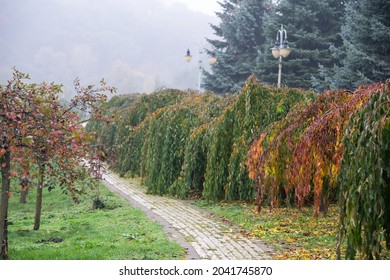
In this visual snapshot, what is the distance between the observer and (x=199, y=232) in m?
7.40

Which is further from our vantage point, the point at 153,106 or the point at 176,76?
the point at 176,76

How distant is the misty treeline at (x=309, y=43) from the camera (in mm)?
18609

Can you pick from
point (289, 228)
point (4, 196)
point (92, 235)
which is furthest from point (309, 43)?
point (4, 196)

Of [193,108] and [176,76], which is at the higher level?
[176,76]

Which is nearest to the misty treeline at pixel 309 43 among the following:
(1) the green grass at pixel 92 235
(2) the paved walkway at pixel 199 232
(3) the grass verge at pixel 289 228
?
(3) the grass verge at pixel 289 228

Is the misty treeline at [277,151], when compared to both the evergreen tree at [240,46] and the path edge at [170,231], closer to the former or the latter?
the path edge at [170,231]

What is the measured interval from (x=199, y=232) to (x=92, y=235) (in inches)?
67.3

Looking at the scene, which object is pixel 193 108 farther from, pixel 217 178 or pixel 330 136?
pixel 330 136

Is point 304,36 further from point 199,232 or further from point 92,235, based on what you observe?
point 92,235

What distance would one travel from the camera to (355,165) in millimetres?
4648

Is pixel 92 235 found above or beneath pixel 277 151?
beneath

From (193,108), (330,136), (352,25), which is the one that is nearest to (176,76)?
(352,25)

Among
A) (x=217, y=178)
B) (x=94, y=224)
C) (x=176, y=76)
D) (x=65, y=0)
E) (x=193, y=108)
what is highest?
(x=65, y=0)

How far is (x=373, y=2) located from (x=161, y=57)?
8926 centimetres
